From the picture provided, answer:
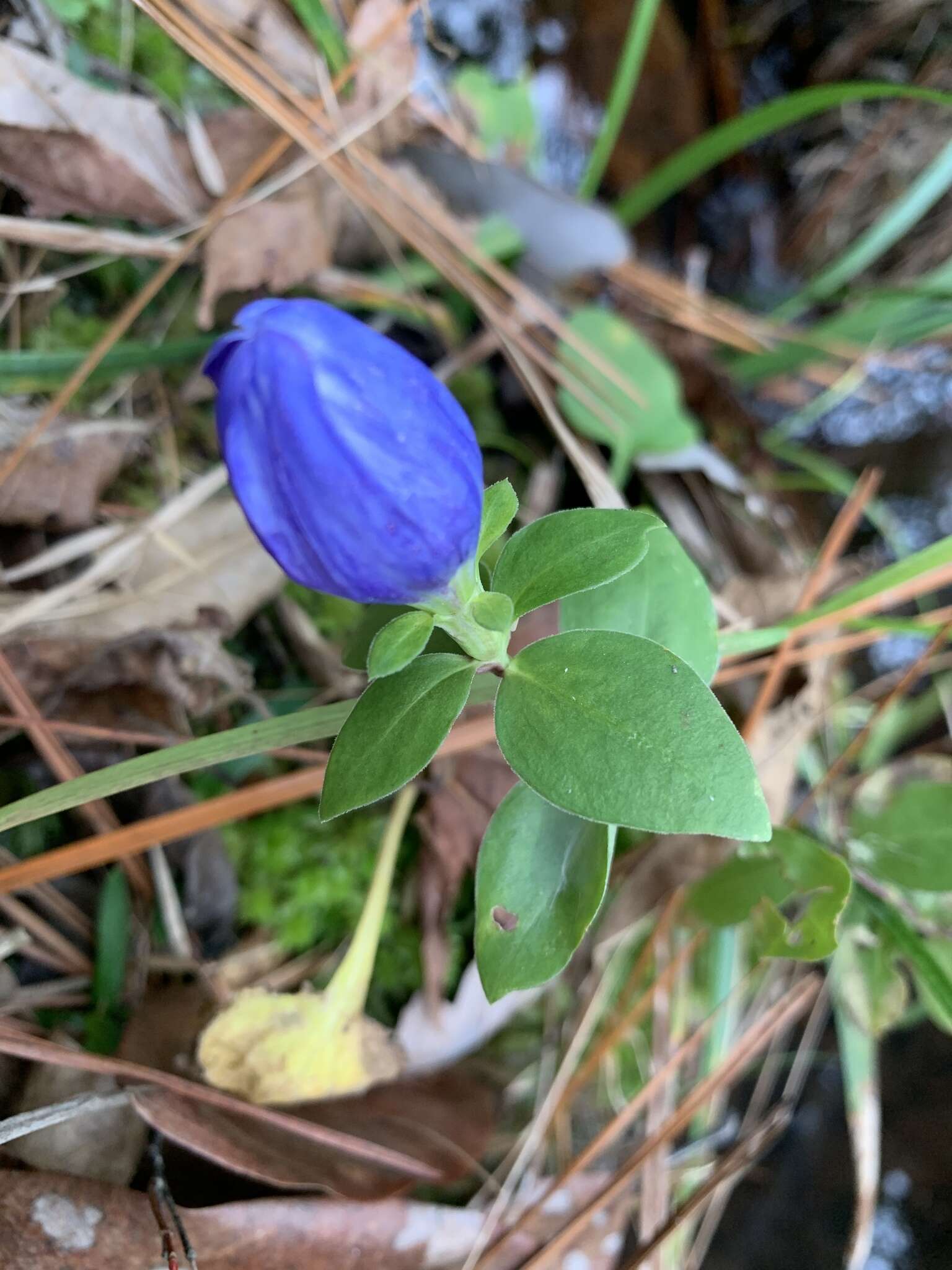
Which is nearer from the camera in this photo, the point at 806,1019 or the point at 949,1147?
the point at 949,1147

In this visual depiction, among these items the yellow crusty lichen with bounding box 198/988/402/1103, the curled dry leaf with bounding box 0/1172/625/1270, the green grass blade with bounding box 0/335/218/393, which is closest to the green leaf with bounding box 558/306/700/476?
the green grass blade with bounding box 0/335/218/393

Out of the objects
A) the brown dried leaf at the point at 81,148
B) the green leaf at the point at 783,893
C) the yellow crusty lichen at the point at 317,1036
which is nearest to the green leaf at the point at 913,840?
the green leaf at the point at 783,893

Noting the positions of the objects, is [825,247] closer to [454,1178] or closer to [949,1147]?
[949,1147]

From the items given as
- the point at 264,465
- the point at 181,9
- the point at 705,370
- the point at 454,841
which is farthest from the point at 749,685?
the point at 181,9

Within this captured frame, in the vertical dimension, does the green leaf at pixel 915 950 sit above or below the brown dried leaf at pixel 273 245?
below

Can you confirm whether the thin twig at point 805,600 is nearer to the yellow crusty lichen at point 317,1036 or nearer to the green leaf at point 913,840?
the green leaf at point 913,840

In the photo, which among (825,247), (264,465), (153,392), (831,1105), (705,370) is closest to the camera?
(264,465)
